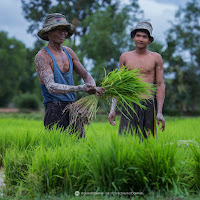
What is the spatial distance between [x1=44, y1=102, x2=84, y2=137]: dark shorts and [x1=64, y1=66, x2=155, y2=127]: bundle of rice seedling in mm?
97

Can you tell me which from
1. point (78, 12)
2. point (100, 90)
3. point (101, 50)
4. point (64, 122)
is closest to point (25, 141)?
point (64, 122)

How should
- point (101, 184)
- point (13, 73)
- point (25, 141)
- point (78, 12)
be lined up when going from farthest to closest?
1. point (13, 73)
2. point (78, 12)
3. point (25, 141)
4. point (101, 184)

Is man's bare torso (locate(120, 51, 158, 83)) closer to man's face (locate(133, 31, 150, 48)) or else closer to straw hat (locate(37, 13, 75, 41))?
man's face (locate(133, 31, 150, 48))

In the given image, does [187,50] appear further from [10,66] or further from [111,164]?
[111,164]

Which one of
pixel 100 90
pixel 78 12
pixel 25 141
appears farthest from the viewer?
pixel 78 12

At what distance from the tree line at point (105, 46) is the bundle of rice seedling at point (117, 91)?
8.95 ft

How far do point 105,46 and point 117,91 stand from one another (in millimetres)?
18308

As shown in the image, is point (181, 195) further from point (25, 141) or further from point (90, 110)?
point (25, 141)

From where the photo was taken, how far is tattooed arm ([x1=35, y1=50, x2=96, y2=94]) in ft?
10.8

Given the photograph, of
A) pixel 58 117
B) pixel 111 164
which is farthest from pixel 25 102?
pixel 111 164

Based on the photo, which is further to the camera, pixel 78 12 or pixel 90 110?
pixel 78 12

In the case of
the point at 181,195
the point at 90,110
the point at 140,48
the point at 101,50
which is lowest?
the point at 181,195

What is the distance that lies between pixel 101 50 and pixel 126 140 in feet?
61.9

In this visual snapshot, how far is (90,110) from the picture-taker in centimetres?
359
